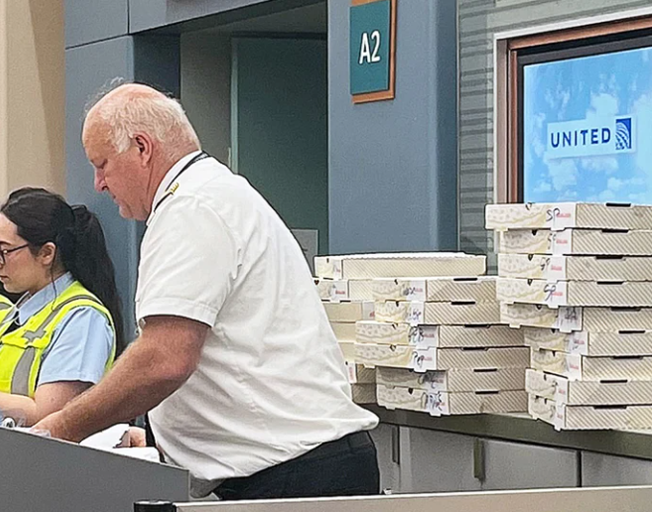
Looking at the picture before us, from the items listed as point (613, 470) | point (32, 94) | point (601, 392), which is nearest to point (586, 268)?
point (601, 392)

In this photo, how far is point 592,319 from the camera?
3068 mm

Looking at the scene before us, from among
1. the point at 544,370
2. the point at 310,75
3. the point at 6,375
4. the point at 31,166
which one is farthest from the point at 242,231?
the point at 31,166

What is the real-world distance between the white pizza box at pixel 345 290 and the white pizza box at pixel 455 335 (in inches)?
9.4

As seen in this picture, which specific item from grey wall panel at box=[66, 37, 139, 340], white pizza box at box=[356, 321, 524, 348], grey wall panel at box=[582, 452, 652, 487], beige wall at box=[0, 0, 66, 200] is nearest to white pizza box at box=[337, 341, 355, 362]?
white pizza box at box=[356, 321, 524, 348]

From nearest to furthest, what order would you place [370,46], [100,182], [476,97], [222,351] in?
[222,351] → [100,182] → [476,97] → [370,46]

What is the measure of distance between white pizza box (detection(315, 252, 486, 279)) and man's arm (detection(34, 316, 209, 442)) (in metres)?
1.17

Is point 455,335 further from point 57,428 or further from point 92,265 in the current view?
point 57,428

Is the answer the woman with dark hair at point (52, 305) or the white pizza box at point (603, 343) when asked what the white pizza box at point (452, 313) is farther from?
the woman with dark hair at point (52, 305)

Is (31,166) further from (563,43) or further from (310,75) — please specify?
(563,43)

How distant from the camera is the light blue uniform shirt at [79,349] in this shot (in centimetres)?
355

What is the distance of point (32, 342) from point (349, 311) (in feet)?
2.79

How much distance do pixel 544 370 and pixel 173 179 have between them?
971 mm

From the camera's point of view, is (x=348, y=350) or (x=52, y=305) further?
(x=348, y=350)

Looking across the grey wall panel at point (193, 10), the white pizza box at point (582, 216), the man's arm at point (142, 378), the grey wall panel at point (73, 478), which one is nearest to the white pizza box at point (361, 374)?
the white pizza box at point (582, 216)
